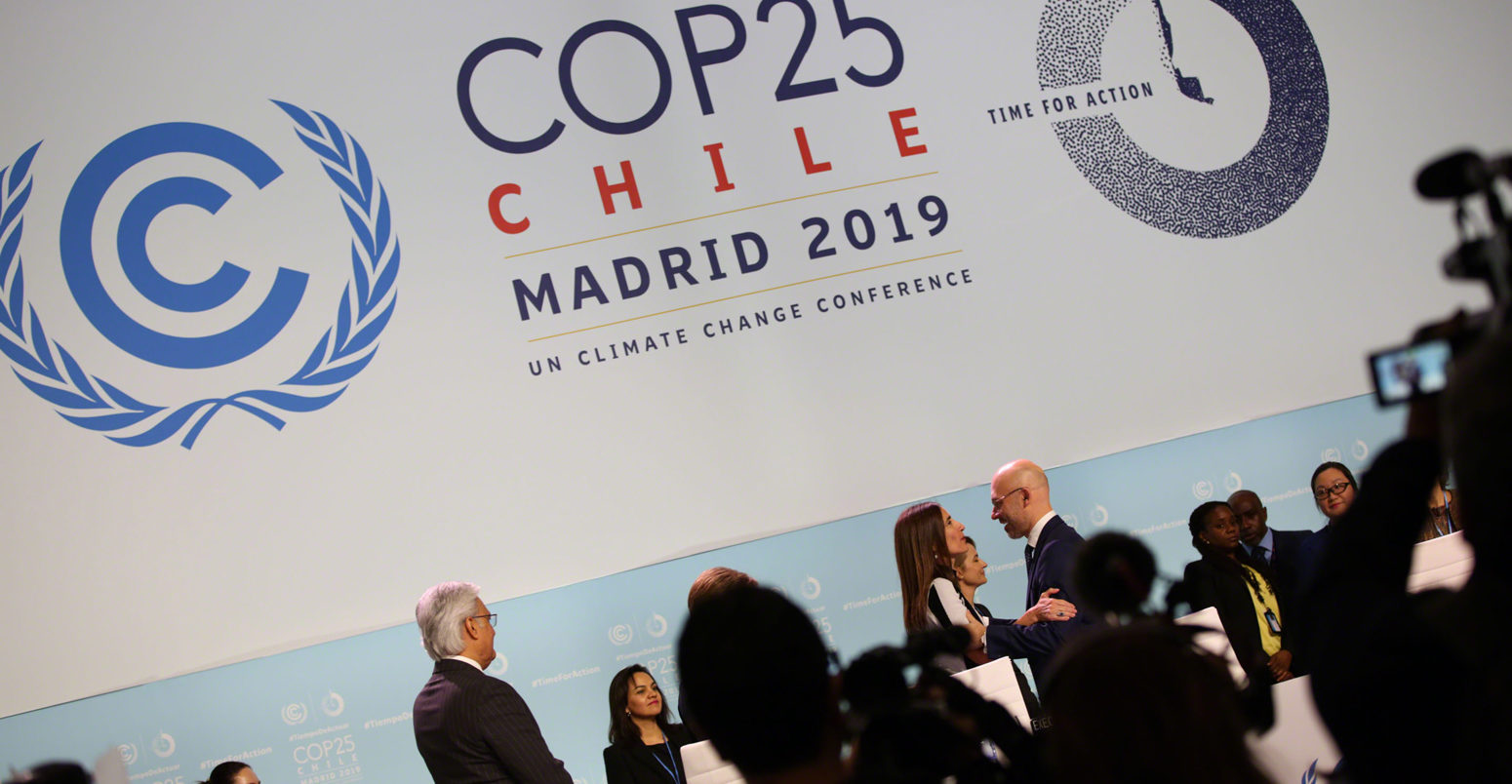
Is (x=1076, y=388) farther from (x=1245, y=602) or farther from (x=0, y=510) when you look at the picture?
(x=0, y=510)

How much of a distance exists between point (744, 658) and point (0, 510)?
4378 millimetres

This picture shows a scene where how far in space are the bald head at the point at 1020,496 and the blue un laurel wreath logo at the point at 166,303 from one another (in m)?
2.63

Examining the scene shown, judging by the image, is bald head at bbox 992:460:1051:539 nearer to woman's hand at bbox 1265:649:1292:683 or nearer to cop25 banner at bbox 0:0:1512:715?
cop25 banner at bbox 0:0:1512:715

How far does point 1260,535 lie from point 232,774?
431 cm

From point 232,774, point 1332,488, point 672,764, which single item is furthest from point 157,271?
point 1332,488

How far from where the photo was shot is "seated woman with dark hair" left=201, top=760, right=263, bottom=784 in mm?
4078

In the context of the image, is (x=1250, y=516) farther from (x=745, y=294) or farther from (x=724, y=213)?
(x=724, y=213)

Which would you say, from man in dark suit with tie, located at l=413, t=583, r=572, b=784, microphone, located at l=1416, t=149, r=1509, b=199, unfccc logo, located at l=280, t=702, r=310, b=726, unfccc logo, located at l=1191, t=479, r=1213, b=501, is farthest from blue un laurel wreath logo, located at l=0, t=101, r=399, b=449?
microphone, located at l=1416, t=149, r=1509, b=199

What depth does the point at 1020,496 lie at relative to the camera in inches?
176

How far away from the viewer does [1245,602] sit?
4.64m

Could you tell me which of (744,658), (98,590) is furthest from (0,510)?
(744,658)

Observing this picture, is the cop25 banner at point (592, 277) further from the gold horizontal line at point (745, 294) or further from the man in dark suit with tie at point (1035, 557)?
the man in dark suit with tie at point (1035, 557)

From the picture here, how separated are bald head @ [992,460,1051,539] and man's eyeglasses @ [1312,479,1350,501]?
1713mm

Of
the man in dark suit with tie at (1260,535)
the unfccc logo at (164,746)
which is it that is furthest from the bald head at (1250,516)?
the unfccc logo at (164,746)
